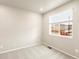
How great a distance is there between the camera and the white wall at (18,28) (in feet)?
10.4

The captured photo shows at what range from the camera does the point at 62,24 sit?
331cm

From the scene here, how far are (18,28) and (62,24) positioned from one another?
237cm

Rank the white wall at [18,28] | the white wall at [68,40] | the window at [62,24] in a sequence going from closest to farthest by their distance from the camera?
the white wall at [68,40] < the window at [62,24] < the white wall at [18,28]

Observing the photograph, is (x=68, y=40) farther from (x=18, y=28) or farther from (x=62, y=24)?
(x=18, y=28)

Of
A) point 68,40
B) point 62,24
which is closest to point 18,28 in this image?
point 62,24

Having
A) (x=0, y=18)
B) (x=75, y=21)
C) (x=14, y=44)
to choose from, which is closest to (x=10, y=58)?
(x=14, y=44)

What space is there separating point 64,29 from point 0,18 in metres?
3.15

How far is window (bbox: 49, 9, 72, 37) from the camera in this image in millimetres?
2922

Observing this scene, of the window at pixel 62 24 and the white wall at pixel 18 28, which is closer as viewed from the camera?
the window at pixel 62 24

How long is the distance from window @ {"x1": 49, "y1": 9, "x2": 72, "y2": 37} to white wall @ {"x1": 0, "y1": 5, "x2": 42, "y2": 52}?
951 millimetres

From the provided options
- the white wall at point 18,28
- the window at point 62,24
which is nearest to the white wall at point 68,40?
the window at point 62,24

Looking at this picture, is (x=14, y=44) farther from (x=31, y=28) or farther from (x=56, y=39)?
(x=56, y=39)

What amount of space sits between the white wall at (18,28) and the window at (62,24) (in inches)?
37.4

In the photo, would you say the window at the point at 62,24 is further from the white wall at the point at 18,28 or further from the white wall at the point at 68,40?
the white wall at the point at 18,28
